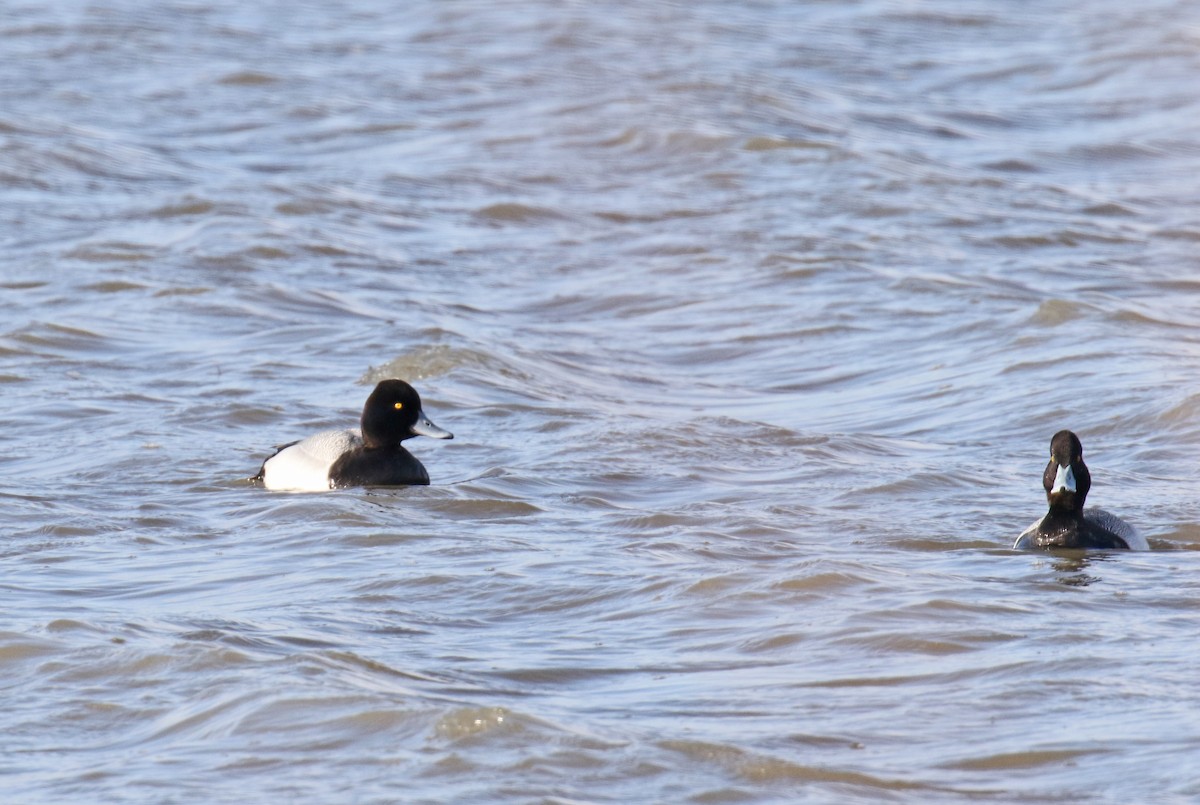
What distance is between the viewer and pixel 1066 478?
8.49 meters

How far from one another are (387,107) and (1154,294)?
10672 millimetres

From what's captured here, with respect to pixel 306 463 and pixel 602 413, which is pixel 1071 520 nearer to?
pixel 602 413

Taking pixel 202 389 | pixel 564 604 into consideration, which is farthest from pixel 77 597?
pixel 202 389

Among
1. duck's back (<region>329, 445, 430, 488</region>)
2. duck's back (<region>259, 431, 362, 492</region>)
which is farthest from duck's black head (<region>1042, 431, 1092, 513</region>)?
duck's back (<region>259, 431, 362, 492</region>)

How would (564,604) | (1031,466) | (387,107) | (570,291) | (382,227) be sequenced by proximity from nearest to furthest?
(564,604) < (1031,466) < (570,291) < (382,227) < (387,107)

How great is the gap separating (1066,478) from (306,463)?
3.70m

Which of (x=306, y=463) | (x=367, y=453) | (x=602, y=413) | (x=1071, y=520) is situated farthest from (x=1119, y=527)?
(x=306, y=463)

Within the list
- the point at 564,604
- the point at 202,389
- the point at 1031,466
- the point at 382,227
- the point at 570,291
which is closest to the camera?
the point at 564,604

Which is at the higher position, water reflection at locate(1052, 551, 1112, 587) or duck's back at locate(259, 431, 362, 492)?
water reflection at locate(1052, 551, 1112, 587)

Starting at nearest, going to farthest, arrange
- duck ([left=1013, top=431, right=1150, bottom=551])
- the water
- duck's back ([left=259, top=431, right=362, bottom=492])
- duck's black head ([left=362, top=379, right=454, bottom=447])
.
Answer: the water
duck ([left=1013, top=431, right=1150, bottom=551])
duck's back ([left=259, top=431, right=362, bottom=492])
duck's black head ([left=362, top=379, right=454, bottom=447])

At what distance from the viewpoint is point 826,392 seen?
12164mm

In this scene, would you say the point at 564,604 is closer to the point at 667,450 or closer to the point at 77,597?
the point at 77,597

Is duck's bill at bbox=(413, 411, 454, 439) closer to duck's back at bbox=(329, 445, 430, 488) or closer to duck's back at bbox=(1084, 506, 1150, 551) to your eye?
duck's back at bbox=(329, 445, 430, 488)

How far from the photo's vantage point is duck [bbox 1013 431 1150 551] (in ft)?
27.5
